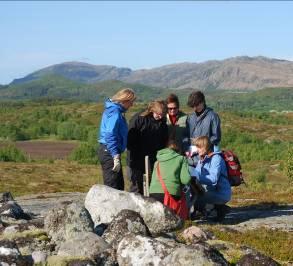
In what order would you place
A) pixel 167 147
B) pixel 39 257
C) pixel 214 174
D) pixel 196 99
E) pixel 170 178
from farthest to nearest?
pixel 214 174 → pixel 196 99 → pixel 167 147 → pixel 170 178 → pixel 39 257

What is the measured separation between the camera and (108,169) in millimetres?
14820

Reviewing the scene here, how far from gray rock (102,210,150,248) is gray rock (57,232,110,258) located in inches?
17.2

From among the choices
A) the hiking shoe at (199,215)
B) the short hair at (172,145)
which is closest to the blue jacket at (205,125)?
the short hair at (172,145)

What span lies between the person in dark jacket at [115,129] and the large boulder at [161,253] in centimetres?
357

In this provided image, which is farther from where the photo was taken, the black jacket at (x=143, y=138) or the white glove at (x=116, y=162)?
the black jacket at (x=143, y=138)

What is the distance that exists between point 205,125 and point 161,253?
5.70m

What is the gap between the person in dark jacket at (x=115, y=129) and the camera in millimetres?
14305

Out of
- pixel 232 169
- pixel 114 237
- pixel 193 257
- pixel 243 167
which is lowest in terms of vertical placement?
pixel 243 167

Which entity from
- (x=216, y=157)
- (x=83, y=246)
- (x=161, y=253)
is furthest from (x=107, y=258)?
(x=216, y=157)

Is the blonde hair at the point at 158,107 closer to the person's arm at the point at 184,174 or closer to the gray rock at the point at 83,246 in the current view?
the person's arm at the point at 184,174

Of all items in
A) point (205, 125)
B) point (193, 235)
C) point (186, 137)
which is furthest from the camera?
point (186, 137)

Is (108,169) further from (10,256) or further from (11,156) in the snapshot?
(11,156)

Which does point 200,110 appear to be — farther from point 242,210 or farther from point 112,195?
point 242,210

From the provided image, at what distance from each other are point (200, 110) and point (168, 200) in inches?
100.0
